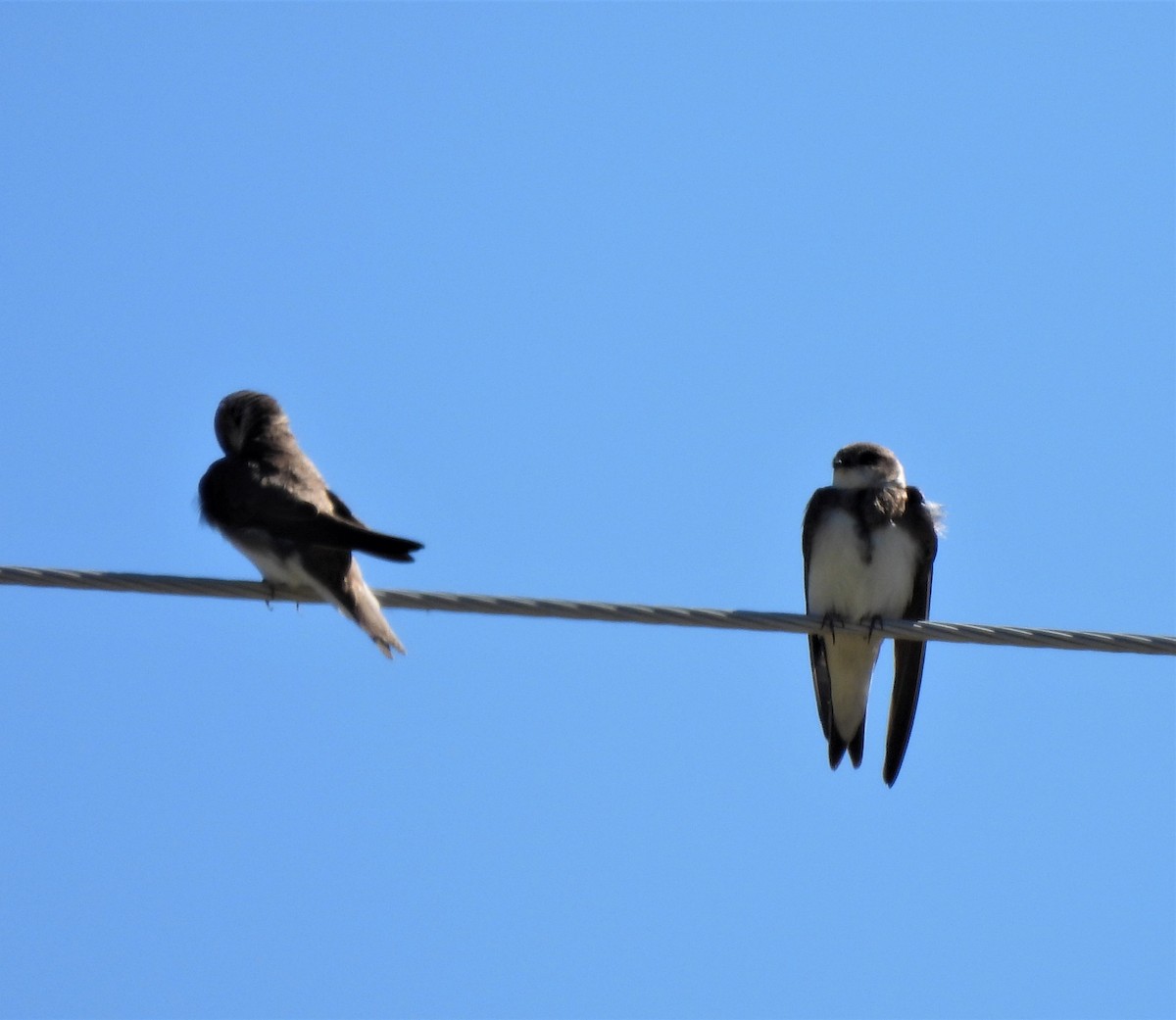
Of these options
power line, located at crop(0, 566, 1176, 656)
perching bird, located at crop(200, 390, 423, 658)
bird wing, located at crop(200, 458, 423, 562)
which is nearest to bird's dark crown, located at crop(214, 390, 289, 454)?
perching bird, located at crop(200, 390, 423, 658)

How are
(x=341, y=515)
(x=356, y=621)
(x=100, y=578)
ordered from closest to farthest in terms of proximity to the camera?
(x=100, y=578) < (x=356, y=621) < (x=341, y=515)

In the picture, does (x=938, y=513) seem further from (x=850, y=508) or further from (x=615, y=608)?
(x=615, y=608)

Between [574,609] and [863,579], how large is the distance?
8.07 feet

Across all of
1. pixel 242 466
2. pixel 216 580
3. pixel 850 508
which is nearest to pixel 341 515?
pixel 242 466

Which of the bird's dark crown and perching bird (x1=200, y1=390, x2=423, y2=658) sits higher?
the bird's dark crown

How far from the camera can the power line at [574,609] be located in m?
4.99

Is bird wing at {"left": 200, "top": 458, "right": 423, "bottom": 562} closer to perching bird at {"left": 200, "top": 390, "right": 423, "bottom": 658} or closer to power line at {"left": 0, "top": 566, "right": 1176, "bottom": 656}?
perching bird at {"left": 200, "top": 390, "right": 423, "bottom": 658}

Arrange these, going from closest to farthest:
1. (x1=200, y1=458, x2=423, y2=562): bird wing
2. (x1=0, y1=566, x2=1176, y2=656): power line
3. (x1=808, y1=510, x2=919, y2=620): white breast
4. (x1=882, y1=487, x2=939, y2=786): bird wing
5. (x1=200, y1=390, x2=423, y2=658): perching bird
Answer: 1. (x1=0, y1=566, x2=1176, y2=656): power line
2. (x1=200, y1=458, x2=423, y2=562): bird wing
3. (x1=200, y1=390, x2=423, y2=658): perching bird
4. (x1=808, y1=510, x2=919, y2=620): white breast
5. (x1=882, y1=487, x2=939, y2=786): bird wing

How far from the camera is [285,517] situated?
6355 mm

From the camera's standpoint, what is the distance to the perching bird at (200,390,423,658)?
6.01 metres

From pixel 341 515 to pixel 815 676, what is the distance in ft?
6.95

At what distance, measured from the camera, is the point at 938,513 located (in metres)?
7.45

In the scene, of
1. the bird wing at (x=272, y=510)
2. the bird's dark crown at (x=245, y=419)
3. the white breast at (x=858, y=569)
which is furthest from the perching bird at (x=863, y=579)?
the bird's dark crown at (x=245, y=419)

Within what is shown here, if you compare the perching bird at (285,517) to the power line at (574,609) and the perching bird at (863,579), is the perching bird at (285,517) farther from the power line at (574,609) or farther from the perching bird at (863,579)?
the perching bird at (863,579)
